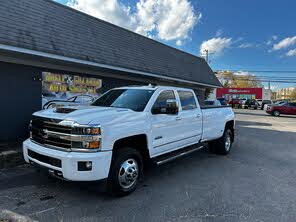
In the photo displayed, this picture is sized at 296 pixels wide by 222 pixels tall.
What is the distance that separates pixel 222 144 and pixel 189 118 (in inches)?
91.5

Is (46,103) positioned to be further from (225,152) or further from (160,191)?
(225,152)

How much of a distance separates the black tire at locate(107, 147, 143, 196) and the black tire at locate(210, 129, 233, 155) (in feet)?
12.5

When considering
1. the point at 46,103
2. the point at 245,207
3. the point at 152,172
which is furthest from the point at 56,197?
the point at 46,103

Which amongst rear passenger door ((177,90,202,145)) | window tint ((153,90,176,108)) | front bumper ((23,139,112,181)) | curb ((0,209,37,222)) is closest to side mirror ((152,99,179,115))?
window tint ((153,90,176,108))

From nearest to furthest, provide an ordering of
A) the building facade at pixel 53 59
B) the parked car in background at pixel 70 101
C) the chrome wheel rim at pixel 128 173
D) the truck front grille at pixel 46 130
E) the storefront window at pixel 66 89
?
the truck front grille at pixel 46 130 < the chrome wheel rim at pixel 128 173 < the building facade at pixel 53 59 < the storefront window at pixel 66 89 < the parked car in background at pixel 70 101

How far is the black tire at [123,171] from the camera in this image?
387 centimetres

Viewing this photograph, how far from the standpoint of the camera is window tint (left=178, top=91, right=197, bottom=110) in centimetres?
568

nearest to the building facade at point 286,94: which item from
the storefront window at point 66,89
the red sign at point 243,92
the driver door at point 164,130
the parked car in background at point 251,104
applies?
the red sign at point 243,92

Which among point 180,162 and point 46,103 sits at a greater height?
point 46,103

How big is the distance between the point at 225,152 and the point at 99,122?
16.7ft

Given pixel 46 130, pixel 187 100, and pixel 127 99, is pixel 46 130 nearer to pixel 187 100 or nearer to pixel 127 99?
pixel 127 99

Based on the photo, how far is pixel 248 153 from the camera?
7848mm

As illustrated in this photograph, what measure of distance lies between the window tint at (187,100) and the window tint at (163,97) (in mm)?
376

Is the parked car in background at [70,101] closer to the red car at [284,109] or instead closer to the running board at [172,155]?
the running board at [172,155]
